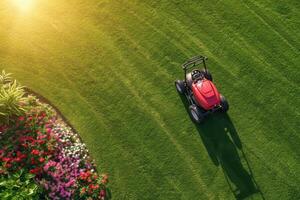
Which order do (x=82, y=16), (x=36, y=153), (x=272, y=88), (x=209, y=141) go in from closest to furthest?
(x=36, y=153) < (x=209, y=141) < (x=272, y=88) < (x=82, y=16)

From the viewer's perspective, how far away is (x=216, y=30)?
14.7m

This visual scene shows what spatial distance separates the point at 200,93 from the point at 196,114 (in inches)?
31.3

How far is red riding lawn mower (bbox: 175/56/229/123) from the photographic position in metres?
12.3

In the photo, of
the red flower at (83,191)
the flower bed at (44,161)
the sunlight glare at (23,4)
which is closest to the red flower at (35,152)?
the flower bed at (44,161)

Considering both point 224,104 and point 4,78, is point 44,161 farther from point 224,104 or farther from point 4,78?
point 224,104

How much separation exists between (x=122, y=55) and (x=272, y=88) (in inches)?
223

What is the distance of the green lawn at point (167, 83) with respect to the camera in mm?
12500

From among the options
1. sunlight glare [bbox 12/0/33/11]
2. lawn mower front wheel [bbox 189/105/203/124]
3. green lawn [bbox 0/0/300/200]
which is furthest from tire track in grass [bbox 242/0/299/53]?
sunlight glare [bbox 12/0/33/11]

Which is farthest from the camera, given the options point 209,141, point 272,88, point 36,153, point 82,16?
point 82,16

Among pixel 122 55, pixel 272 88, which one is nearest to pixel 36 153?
pixel 122 55

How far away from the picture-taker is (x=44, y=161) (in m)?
12.0

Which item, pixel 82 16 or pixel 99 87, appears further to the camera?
pixel 82 16

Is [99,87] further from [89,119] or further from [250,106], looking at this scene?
[250,106]

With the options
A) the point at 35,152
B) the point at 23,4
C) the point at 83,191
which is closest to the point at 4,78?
the point at 35,152
